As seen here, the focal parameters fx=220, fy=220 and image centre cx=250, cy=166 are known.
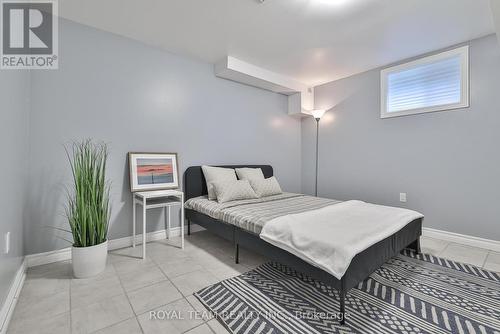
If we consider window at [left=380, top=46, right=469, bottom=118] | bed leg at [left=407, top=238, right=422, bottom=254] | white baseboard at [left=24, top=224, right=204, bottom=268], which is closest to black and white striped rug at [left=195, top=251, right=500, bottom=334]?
bed leg at [left=407, top=238, right=422, bottom=254]

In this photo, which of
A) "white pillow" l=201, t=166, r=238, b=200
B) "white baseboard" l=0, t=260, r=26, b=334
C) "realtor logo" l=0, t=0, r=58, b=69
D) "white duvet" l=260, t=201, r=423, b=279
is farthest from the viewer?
"white pillow" l=201, t=166, r=238, b=200

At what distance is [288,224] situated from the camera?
1.78 m

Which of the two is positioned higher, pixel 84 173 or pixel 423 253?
pixel 84 173

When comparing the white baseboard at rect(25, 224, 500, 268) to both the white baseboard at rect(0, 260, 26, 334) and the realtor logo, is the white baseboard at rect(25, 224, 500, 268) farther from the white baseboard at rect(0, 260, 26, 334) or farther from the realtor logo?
the realtor logo

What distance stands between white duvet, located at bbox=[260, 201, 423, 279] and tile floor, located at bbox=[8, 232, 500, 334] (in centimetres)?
65

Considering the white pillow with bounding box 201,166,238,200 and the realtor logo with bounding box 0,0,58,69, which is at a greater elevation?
the realtor logo with bounding box 0,0,58,69

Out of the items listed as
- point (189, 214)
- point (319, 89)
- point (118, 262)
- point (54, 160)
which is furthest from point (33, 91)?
point (319, 89)

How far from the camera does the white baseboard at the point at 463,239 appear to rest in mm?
2510

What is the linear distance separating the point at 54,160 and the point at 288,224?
234cm

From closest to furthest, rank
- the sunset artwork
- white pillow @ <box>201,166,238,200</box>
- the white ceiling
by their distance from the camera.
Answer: the white ceiling, the sunset artwork, white pillow @ <box>201,166,238,200</box>

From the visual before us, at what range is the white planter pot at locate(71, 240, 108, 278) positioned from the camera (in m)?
1.85

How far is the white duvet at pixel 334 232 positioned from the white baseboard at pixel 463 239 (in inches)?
41.9

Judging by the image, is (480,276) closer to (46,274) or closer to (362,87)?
(362,87)

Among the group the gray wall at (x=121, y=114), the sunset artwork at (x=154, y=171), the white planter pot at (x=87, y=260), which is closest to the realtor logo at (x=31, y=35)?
the gray wall at (x=121, y=114)
